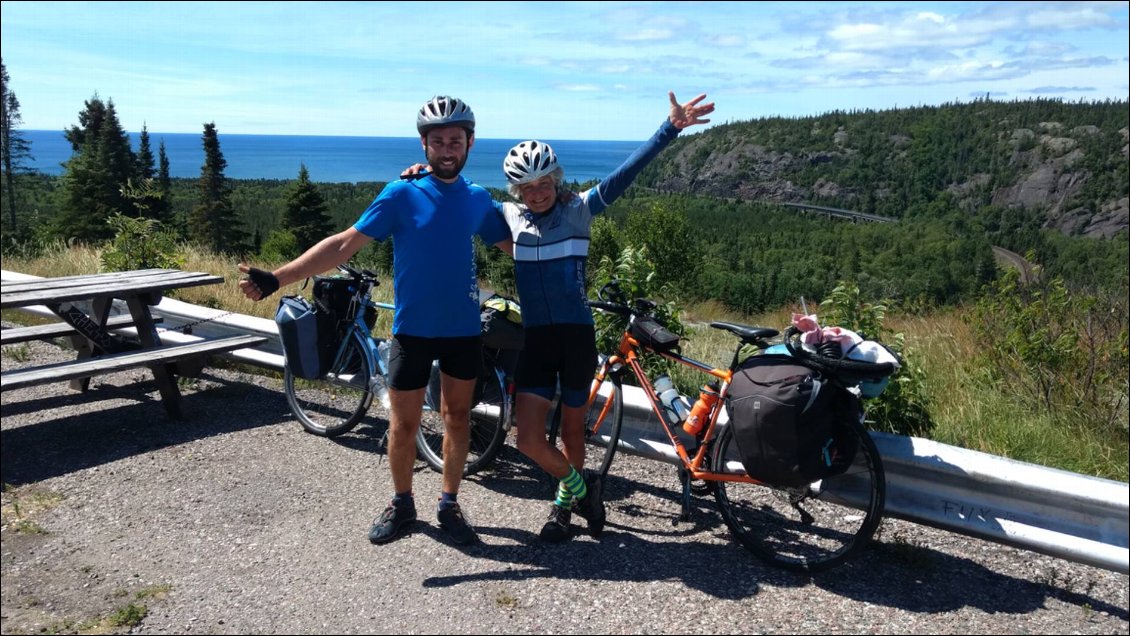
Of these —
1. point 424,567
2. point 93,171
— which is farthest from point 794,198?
point 424,567

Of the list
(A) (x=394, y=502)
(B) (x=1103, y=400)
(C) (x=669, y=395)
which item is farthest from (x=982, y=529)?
(A) (x=394, y=502)

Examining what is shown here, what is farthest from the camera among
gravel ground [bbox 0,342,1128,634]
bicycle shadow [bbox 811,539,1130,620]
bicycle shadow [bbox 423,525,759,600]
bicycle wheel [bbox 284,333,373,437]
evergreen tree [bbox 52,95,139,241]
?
evergreen tree [bbox 52,95,139,241]

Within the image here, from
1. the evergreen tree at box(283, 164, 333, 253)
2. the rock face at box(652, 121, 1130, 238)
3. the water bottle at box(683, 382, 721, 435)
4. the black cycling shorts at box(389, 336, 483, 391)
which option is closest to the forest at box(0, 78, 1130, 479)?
the evergreen tree at box(283, 164, 333, 253)

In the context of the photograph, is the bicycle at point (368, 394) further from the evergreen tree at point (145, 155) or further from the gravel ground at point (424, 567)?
the evergreen tree at point (145, 155)

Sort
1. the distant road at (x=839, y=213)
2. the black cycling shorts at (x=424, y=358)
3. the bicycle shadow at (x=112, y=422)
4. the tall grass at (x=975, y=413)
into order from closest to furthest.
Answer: the black cycling shorts at (x=424, y=358), the tall grass at (x=975, y=413), the bicycle shadow at (x=112, y=422), the distant road at (x=839, y=213)

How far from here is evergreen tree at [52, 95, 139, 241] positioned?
57.0 m

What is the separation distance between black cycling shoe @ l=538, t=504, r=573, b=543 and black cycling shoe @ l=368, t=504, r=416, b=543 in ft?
2.23

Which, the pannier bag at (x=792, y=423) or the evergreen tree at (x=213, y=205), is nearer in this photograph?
the pannier bag at (x=792, y=423)

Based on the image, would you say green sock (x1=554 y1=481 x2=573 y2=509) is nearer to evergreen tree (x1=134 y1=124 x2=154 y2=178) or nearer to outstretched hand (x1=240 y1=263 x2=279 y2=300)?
outstretched hand (x1=240 y1=263 x2=279 y2=300)

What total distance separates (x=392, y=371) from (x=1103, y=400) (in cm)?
433

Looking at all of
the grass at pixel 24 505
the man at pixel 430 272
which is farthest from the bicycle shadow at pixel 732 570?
the grass at pixel 24 505

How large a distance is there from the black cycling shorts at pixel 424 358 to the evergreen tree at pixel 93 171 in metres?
57.6

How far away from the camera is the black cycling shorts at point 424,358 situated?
393 centimetres

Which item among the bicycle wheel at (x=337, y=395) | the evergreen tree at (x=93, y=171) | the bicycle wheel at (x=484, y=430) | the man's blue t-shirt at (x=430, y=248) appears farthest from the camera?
the evergreen tree at (x=93, y=171)
